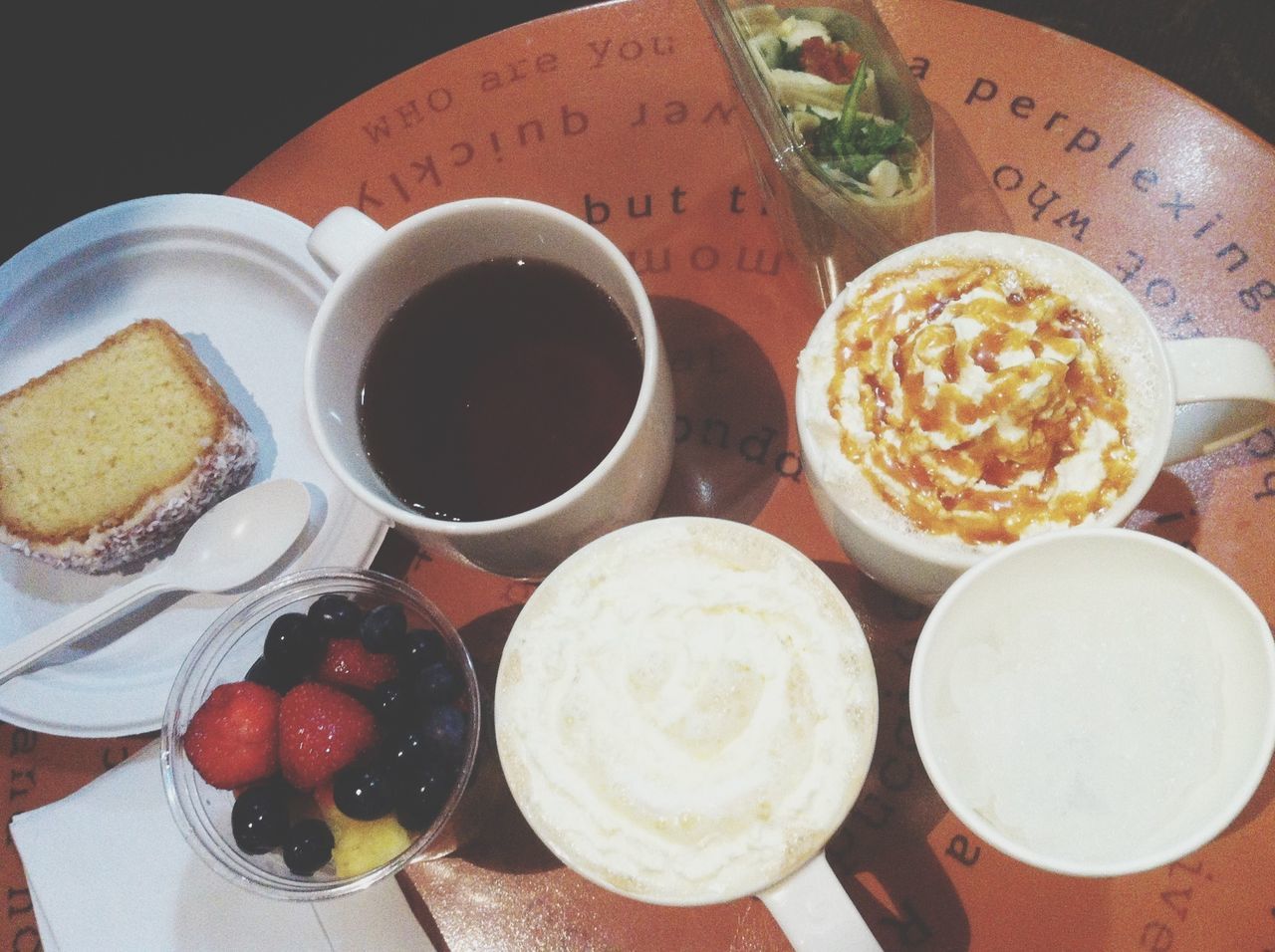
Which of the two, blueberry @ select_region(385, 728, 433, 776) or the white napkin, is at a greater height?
blueberry @ select_region(385, 728, 433, 776)

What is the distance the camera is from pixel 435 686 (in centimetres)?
96

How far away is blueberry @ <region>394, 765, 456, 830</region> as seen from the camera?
914mm

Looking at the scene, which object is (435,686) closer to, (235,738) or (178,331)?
(235,738)

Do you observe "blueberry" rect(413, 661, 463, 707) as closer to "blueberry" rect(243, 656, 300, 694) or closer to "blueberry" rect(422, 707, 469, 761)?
"blueberry" rect(422, 707, 469, 761)

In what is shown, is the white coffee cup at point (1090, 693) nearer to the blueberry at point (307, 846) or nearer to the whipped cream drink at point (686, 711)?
the whipped cream drink at point (686, 711)

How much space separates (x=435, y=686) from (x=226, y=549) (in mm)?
345

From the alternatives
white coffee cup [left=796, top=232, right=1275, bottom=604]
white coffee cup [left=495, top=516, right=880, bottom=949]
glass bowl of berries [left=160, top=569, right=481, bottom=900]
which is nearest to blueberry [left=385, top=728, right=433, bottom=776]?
glass bowl of berries [left=160, top=569, right=481, bottom=900]

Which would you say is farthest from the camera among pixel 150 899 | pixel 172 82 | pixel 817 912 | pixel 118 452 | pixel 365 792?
pixel 172 82

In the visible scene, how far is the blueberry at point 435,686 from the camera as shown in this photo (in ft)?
3.15

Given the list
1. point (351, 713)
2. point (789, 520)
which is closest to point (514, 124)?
point (789, 520)

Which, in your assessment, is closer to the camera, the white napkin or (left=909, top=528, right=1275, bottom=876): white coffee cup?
(left=909, top=528, right=1275, bottom=876): white coffee cup

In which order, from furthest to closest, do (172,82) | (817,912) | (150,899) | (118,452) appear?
(172,82), (118,452), (150,899), (817,912)

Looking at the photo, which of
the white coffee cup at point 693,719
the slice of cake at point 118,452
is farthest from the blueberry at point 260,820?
the slice of cake at point 118,452

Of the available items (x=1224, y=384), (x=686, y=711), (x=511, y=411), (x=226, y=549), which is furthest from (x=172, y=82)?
(x=1224, y=384)
